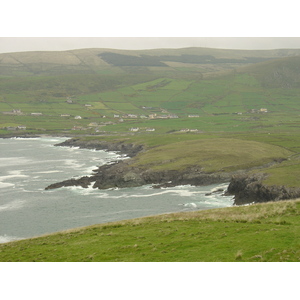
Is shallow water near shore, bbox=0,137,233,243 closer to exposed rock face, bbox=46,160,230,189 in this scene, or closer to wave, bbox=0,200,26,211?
wave, bbox=0,200,26,211

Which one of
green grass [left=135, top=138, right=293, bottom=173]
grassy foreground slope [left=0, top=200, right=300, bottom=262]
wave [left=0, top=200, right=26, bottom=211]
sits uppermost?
grassy foreground slope [left=0, top=200, right=300, bottom=262]

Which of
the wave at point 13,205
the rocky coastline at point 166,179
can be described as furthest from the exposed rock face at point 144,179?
the wave at point 13,205

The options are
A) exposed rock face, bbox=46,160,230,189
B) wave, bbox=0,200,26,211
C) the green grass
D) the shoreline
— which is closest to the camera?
the shoreline

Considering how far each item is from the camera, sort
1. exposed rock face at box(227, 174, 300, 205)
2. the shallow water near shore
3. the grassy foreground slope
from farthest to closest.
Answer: exposed rock face at box(227, 174, 300, 205), the shallow water near shore, the grassy foreground slope

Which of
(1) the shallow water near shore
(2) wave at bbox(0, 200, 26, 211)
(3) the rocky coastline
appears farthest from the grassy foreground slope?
(2) wave at bbox(0, 200, 26, 211)

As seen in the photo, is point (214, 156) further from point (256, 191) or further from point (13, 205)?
point (13, 205)

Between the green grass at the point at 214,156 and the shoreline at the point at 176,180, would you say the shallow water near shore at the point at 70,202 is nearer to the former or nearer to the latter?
the shoreline at the point at 176,180
